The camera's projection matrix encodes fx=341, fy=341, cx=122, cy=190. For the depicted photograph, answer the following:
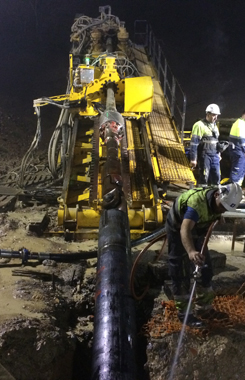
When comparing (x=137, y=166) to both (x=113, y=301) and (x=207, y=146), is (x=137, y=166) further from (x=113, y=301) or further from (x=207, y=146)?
(x=113, y=301)

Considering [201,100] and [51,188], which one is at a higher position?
[201,100]

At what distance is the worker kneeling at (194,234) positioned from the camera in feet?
10.5

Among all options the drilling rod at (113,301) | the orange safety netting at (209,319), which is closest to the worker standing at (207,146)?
the drilling rod at (113,301)

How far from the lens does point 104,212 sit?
482 centimetres

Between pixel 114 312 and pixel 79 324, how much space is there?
110 centimetres

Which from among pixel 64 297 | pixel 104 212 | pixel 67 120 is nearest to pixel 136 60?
pixel 67 120

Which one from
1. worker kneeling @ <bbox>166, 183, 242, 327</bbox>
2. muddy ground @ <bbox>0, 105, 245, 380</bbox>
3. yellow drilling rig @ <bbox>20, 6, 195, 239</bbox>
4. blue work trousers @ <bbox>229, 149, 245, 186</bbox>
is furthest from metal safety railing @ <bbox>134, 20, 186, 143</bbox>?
worker kneeling @ <bbox>166, 183, 242, 327</bbox>

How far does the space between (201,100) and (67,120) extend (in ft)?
36.7

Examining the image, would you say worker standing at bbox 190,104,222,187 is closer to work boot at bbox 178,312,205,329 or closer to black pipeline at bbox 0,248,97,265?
black pipeline at bbox 0,248,97,265

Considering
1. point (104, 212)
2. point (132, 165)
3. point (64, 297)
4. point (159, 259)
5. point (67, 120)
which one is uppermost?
point (67, 120)

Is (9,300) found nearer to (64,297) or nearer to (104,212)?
(64,297)

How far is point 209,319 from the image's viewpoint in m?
3.74

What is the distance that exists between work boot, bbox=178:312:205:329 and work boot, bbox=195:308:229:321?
175 mm

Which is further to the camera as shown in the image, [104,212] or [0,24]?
[0,24]
